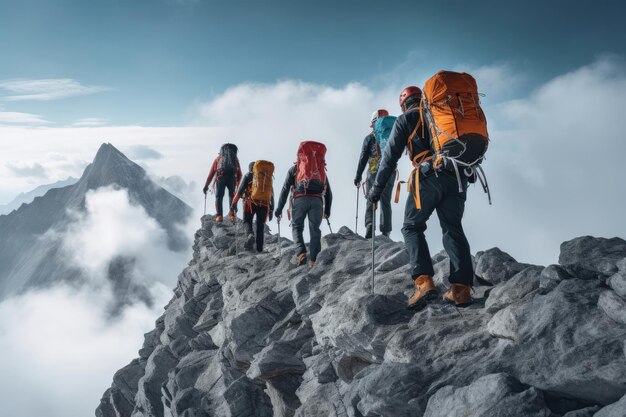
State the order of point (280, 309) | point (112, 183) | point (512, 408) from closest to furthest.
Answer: point (512, 408) < point (280, 309) < point (112, 183)

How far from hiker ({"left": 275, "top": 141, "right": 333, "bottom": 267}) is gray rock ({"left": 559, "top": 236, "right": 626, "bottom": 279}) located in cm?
905

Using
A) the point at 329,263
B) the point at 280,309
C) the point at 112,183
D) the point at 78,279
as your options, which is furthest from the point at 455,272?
the point at 112,183

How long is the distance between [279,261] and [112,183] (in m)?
197

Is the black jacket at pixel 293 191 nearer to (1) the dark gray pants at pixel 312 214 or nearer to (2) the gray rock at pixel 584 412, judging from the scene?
(1) the dark gray pants at pixel 312 214

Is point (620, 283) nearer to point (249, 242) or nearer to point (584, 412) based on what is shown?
point (584, 412)

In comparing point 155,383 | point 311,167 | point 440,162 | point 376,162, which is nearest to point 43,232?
point 155,383

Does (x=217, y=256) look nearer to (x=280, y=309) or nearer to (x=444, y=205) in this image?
(x=280, y=309)

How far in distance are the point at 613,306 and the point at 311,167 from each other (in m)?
10.7

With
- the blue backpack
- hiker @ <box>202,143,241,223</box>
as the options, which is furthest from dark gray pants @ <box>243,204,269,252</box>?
the blue backpack

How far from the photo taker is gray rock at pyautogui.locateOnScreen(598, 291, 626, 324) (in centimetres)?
500

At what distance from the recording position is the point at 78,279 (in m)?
167

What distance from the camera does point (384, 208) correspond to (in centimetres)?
1565

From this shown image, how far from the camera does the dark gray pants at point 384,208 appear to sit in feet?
49.8

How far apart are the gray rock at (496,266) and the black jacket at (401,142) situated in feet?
9.37
